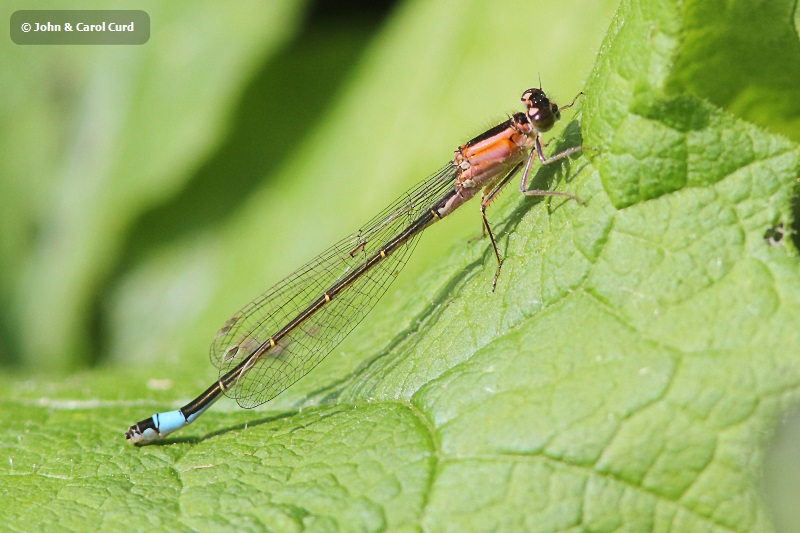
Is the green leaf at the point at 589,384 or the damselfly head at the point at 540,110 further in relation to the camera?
the damselfly head at the point at 540,110

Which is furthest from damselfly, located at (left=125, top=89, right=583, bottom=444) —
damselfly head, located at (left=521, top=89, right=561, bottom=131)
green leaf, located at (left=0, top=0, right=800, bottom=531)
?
green leaf, located at (left=0, top=0, right=800, bottom=531)

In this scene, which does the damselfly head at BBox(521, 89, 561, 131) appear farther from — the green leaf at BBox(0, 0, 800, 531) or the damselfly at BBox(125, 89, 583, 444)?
the green leaf at BBox(0, 0, 800, 531)
